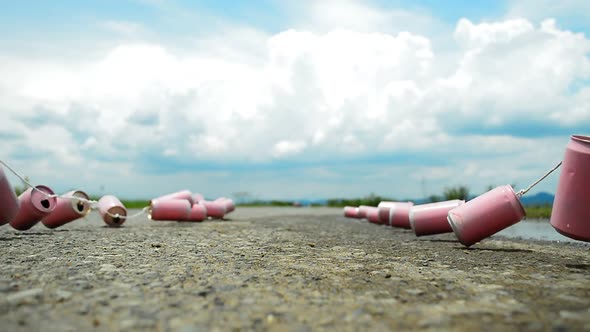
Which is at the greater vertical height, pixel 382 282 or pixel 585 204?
pixel 585 204

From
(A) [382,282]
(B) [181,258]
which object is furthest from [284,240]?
(A) [382,282]

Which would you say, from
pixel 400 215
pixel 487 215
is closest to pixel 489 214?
pixel 487 215

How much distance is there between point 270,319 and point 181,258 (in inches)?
126

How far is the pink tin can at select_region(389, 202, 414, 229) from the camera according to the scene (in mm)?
12388

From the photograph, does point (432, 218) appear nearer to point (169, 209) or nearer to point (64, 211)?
point (169, 209)

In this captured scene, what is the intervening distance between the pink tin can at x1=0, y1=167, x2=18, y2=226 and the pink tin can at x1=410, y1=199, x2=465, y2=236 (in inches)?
260

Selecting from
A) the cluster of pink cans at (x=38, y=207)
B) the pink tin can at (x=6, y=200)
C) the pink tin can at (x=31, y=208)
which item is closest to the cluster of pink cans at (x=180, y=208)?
the cluster of pink cans at (x=38, y=207)

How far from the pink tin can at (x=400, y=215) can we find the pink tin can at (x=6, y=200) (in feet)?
26.5

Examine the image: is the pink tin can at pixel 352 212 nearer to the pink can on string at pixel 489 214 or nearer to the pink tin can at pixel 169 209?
the pink tin can at pixel 169 209

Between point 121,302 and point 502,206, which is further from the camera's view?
point 502,206

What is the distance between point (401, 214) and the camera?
40.8 feet

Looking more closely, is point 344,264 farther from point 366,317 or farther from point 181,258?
point 366,317

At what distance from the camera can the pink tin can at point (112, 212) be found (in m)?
12.5

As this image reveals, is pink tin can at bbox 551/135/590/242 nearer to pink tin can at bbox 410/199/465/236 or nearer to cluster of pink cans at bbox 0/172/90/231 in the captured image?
pink tin can at bbox 410/199/465/236
